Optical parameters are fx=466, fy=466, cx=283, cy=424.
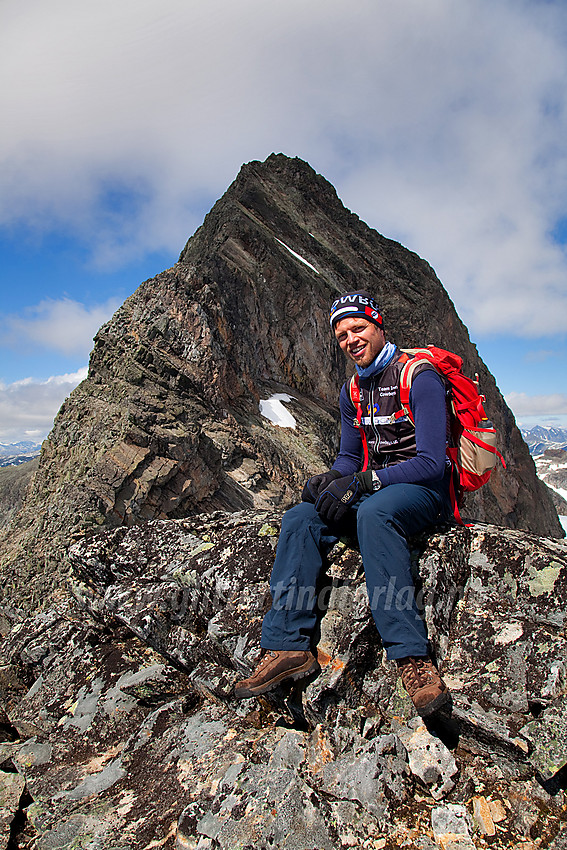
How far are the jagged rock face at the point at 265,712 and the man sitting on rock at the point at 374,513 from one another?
1.02 ft

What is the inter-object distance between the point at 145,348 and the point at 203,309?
4.89 metres

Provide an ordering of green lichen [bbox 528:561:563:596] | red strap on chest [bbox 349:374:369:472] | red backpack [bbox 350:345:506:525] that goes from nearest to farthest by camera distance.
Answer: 1. green lichen [bbox 528:561:563:596]
2. red backpack [bbox 350:345:506:525]
3. red strap on chest [bbox 349:374:369:472]

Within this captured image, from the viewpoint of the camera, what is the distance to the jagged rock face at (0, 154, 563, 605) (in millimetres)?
13328

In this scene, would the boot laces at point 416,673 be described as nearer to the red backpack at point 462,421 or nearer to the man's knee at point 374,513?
the man's knee at point 374,513

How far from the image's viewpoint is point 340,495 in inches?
161

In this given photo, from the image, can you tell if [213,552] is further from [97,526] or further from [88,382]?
[88,382]

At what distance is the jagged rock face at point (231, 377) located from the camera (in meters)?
13.3

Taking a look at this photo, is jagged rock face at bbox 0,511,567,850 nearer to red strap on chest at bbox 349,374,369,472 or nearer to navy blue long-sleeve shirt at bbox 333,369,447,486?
navy blue long-sleeve shirt at bbox 333,369,447,486

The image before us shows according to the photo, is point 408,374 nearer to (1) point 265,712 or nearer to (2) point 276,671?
(2) point 276,671

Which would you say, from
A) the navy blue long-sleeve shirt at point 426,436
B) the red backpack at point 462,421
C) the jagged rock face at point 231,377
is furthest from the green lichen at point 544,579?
the jagged rock face at point 231,377

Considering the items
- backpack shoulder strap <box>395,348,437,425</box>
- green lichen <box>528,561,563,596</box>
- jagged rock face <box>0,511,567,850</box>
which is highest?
backpack shoulder strap <box>395,348,437,425</box>

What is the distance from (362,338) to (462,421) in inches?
49.9

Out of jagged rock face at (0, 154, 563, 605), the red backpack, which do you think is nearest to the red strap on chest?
the red backpack

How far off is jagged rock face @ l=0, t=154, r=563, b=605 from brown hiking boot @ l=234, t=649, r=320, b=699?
14.4 feet
